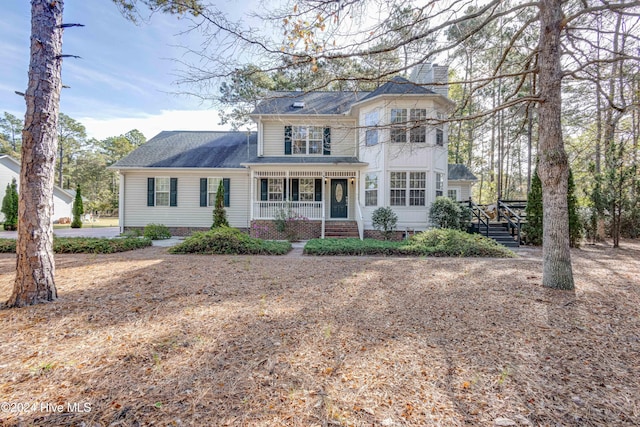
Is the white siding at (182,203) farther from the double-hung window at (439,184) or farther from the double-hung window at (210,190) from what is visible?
the double-hung window at (439,184)

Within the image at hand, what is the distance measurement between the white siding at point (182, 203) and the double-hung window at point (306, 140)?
293 centimetres

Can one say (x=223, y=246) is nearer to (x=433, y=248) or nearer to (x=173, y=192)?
(x=433, y=248)

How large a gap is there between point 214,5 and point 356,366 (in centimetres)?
548

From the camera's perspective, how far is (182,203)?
14289 millimetres

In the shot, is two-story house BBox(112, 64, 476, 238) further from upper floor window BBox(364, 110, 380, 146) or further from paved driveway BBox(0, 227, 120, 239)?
paved driveway BBox(0, 227, 120, 239)

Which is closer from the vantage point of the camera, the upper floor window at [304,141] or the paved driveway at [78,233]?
the upper floor window at [304,141]

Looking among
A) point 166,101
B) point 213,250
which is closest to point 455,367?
point 166,101

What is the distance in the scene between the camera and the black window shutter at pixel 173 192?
46.6 ft

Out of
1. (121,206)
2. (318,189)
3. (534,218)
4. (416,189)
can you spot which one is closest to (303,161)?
(318,189)

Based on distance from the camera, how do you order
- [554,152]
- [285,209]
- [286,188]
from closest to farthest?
1. [554,152]
2. [285,209]
3. [286,188]

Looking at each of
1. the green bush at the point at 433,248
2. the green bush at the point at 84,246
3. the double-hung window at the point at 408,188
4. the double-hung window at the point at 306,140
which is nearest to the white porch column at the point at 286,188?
the double-hung window at the point at 306,140

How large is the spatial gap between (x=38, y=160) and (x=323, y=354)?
174 inches

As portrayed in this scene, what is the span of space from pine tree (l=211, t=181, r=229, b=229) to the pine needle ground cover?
790cm

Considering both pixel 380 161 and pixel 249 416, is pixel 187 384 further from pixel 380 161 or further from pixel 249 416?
pixel 380 161
